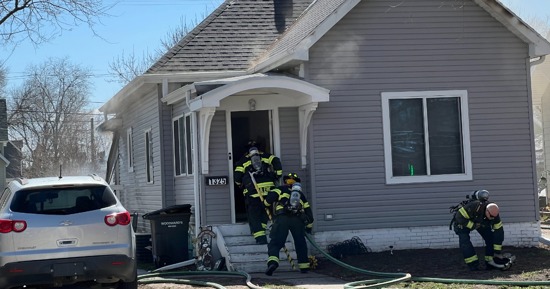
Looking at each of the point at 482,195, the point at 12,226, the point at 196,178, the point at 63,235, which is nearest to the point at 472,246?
the point at 482,195

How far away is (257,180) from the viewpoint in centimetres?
1334

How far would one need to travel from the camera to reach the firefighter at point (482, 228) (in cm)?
1162

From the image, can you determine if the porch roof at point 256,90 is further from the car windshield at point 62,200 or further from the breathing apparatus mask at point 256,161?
the car windshield at point 62,200

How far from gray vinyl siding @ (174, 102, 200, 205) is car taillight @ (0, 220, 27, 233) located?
5432mm

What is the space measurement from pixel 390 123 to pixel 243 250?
3732 millimetres

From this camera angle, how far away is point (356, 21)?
14234mm

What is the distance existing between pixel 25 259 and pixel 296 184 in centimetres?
486

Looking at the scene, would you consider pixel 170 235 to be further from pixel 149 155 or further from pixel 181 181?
pixel 149 155

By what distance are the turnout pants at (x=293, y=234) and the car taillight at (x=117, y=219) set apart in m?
3.24

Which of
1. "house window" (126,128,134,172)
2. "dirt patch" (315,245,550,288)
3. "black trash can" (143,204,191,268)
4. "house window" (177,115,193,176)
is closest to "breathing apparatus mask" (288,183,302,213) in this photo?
"dirt patch" (315,245,550,288)

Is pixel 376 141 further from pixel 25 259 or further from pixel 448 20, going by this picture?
pixel 25 259

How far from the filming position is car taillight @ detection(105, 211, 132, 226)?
9.41 m

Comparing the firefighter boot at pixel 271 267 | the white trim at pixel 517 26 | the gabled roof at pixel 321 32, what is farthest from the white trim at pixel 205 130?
the white trim at pixel 517 26

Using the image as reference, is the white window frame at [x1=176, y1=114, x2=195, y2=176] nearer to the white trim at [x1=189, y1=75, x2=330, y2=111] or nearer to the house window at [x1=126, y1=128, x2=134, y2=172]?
the white trim at [x1=189, y1=75, x2=330, y2=111]
